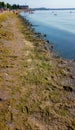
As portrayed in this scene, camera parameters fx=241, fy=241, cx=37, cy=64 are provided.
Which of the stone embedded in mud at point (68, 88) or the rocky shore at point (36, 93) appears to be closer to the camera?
the rocky shore at point (36, 93)

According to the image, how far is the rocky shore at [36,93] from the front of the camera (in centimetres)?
1291

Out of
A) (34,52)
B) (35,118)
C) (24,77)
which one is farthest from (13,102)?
(34,52)

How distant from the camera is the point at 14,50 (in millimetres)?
29250

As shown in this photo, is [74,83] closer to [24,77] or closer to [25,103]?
[24,77]

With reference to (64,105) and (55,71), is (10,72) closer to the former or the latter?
(55,71)

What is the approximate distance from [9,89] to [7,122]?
4434mm

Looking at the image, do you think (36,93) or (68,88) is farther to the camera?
(68,88)

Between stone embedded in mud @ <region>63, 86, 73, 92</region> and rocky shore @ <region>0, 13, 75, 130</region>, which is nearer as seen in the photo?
rocky shore @ <region>0, 13, 75, 130</region>

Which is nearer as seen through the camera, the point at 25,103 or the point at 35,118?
the point at 35,118

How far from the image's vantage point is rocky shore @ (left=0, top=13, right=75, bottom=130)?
12.9 meters

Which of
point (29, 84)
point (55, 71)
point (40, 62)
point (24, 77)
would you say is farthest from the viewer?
point (40, 62)

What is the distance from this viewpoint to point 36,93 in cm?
1645

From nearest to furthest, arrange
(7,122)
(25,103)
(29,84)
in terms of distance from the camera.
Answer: (7,122)
(25,103)
(29,84)

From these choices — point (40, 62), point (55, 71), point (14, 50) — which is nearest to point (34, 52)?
point (14, 50)
